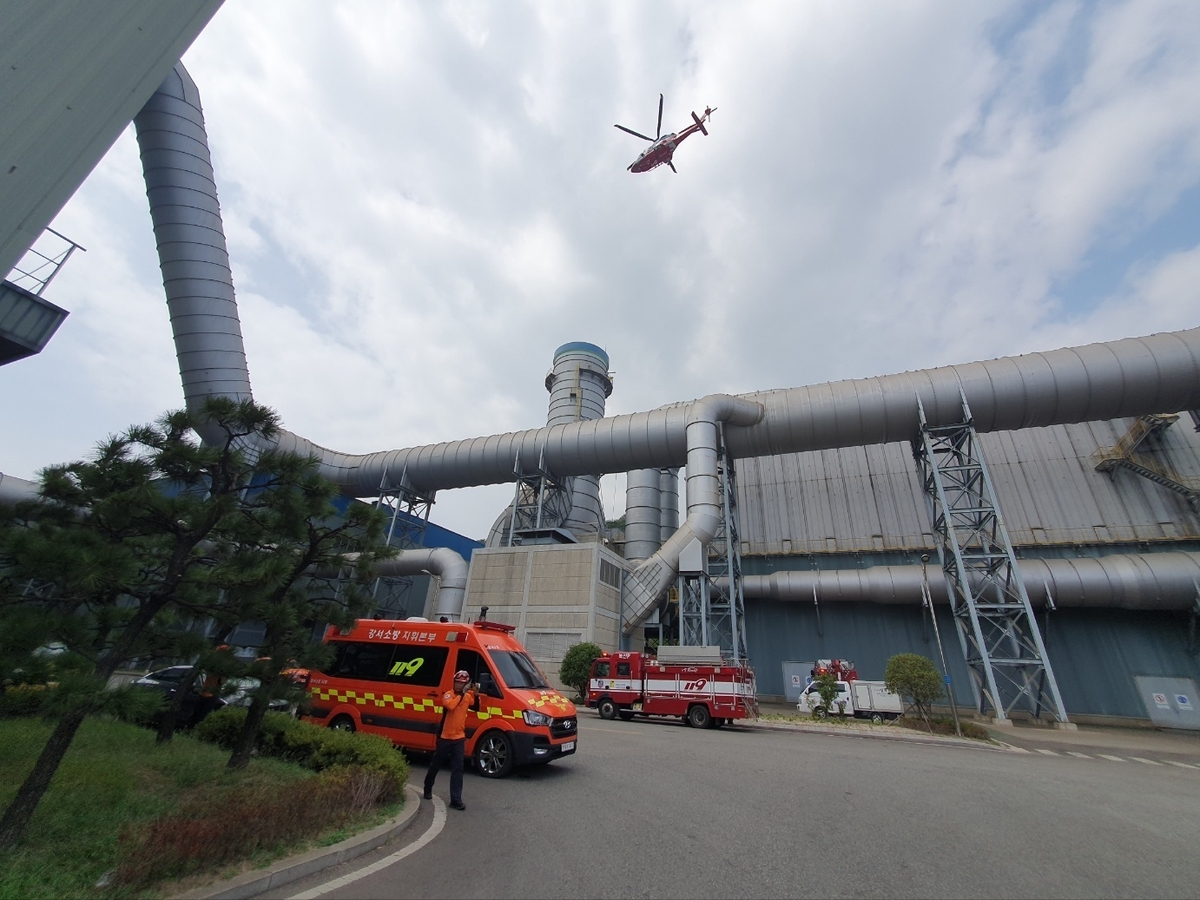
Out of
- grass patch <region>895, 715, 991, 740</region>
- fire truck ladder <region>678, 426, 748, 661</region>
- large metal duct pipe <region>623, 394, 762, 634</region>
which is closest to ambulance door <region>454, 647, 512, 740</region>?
fire truck ladder <region>678, 426, 748, 661</region>

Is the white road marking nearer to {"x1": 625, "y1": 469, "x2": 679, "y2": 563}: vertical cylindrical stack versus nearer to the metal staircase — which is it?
{"x1": 625, "y1": 469, "x2": 679, "y2": 563}: vertical cylindrical stack

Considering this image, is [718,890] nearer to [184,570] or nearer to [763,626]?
[184,570]

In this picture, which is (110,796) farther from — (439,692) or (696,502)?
(696,502)

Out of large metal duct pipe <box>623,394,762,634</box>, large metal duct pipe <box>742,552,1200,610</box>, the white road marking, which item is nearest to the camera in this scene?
the white road marking

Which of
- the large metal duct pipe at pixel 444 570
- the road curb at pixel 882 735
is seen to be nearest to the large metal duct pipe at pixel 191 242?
the large metal duct pipe at pixel 444 570

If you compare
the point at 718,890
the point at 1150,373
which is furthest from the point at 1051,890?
the point at 1150,373

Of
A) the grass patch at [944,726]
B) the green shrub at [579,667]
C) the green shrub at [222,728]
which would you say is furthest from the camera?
the green shrub at [579,667]

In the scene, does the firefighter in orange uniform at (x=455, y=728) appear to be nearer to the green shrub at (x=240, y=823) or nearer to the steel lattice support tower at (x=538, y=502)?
the green shrub at (x=240, y=823)
